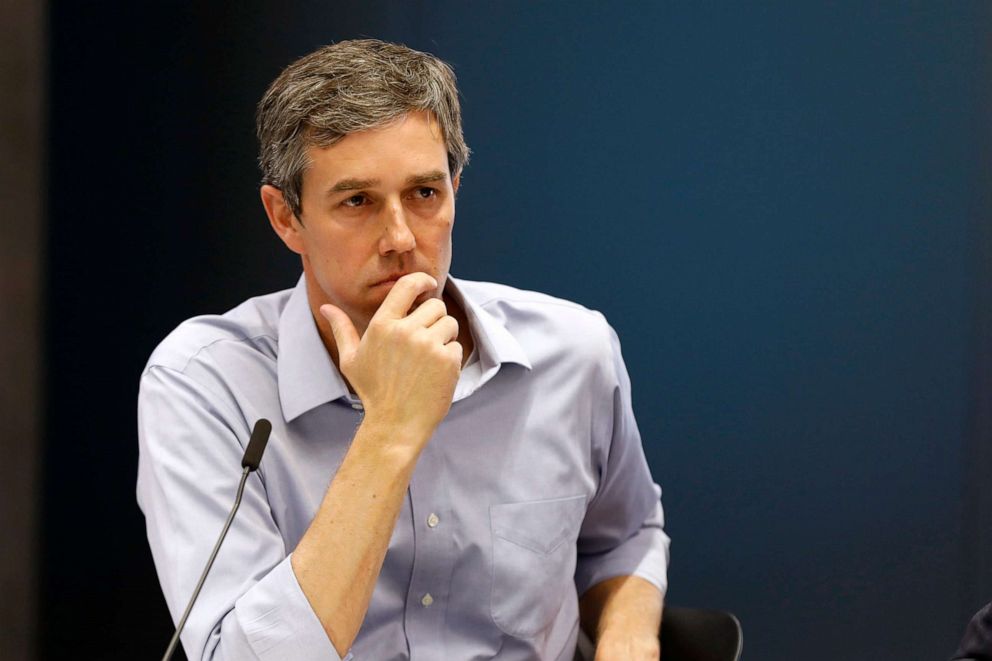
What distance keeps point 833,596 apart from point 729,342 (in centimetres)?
60

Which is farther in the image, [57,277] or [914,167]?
[57,277]

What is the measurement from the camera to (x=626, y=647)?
1798 millimetres

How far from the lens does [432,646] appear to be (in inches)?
69.0

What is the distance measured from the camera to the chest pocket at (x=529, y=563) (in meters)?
1.79

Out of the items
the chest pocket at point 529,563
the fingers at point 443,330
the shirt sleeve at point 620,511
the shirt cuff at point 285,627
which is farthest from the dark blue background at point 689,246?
the shirt cuff at point 285,627

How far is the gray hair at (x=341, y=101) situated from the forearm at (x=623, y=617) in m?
0.80

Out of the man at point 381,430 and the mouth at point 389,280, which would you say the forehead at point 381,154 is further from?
the mouth at point 389,280

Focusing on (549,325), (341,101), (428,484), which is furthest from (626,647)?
(341,101)

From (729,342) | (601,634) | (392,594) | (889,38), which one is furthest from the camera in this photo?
(729,342)

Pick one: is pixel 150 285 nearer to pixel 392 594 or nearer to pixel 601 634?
pixel 392 594

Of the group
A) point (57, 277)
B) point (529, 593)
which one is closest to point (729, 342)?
point (529, 593)

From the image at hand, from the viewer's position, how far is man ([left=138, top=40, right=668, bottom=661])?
4.96ft

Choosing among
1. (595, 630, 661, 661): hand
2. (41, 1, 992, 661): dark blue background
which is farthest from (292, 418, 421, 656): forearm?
(41, 1, 992, 661): dark blue background

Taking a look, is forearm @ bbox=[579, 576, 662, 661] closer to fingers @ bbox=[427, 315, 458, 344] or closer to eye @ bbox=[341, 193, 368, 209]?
fingers @ bbox=[427, 315, 458, 344]
